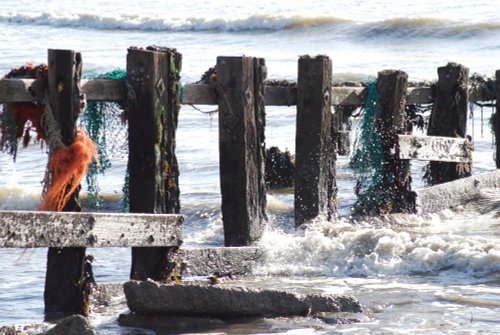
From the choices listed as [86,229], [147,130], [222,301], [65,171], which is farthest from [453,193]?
[86,229]

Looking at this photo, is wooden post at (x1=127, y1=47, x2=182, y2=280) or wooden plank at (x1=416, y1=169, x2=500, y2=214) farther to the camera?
wooden plank at (x1=416, y1=169, x2=500, y2=214)

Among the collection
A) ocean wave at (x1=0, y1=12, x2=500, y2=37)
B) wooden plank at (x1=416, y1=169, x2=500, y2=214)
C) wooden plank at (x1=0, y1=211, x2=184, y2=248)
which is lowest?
wooden plank at (x1=416, y1=169, x2=500, y2=214)

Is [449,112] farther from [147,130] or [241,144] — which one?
[147,130]

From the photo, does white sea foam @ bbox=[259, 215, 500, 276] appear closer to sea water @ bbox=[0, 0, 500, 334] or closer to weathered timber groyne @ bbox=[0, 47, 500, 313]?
sea water @ bbox=[0, 0, 500, 334]

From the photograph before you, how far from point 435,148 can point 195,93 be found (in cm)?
317

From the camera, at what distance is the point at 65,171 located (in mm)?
7543

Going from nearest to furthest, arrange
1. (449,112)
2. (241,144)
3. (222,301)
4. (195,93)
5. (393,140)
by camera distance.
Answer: (222,301)
(195,93)
(241,144)
(393,140)
(449,112)

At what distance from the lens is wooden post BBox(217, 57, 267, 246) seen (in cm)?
913

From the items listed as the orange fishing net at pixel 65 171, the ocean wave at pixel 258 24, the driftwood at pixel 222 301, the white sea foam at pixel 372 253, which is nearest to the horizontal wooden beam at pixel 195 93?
the orange fishing net at pixel 65 171

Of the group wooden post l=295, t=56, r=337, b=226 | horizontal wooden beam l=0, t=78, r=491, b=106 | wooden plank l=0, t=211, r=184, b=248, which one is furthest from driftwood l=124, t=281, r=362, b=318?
wooden post l=295, t=56, r=337, b=226

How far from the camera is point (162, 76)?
829 cm

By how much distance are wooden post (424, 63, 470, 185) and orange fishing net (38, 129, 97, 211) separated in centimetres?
527

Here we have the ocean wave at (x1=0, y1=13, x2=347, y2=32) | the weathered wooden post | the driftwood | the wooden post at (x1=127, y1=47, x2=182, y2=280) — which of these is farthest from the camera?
the ocean wave at (x1=0, y1=13, x2=347, y2=32)

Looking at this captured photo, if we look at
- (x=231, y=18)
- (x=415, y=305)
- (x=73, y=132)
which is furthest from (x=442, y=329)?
(x=231, y=18)
